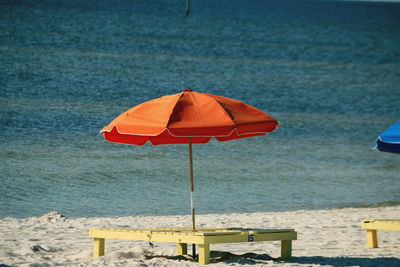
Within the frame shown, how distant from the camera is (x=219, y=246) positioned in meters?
8.21

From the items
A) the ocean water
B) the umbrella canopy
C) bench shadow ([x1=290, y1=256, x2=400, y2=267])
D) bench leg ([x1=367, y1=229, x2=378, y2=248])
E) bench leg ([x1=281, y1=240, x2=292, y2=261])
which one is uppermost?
the ocean water

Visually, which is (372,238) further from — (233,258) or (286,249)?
(233,258)

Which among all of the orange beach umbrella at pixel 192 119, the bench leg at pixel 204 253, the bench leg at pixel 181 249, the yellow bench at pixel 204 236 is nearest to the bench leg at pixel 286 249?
the yellow bench at pixel 204 236

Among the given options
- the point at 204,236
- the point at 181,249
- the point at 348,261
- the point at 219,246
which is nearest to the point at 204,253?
the point at 204,236

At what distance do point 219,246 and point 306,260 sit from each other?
174cm

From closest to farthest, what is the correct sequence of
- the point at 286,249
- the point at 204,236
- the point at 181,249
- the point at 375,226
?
the point at 204,236
the point at 286,249
the point at 181,249
the point at 375,226

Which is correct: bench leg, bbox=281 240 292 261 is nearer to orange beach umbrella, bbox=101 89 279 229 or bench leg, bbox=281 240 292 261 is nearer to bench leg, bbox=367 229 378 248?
orange beach umbrella, bbox=101 89 279 229

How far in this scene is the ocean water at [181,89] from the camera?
45.9ft

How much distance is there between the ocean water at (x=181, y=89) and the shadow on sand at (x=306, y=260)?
5.38 m

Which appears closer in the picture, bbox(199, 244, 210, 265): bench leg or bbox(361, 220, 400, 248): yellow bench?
bbox(199, 244, 210, 265): bench leg

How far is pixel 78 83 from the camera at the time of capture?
37469 mm

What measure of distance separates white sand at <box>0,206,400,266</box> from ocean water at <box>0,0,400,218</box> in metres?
1.28

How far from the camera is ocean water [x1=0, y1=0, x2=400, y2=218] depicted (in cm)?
1398

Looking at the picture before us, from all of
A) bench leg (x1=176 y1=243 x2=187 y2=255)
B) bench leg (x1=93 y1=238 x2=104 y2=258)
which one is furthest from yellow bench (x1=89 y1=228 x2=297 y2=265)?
bench leg (x1=176 y1=243 x2=187 y2=255)
